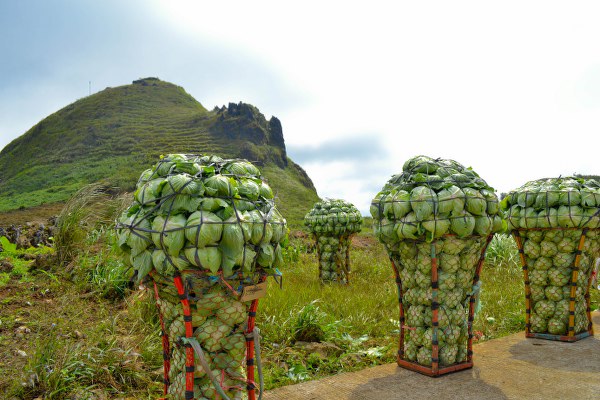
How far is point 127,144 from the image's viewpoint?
131 ft

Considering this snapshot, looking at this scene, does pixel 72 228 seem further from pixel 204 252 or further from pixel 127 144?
pixel 127 144

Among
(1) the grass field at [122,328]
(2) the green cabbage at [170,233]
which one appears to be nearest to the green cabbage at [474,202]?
(1) the grass field at [122,328]

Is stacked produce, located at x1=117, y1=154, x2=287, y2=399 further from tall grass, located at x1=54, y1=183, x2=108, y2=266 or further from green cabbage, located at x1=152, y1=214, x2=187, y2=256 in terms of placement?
tall grass, located at x1=54, y1=183, x2=108, y2=266

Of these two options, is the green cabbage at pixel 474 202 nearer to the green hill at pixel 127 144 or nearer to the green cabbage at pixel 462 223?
the green cabbage at pixel 462 223

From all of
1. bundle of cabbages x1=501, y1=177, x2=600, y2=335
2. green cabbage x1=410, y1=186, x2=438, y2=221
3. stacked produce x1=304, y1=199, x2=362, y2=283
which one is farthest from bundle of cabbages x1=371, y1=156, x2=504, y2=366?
stacked produce x1=304, y1=199, x2=362, y2=283

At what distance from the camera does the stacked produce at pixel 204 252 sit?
5.88 ft

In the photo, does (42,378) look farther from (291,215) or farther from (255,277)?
(291,215)

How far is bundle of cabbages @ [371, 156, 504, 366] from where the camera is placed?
2.80 m

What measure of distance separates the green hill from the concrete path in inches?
904

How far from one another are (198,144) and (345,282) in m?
34.0

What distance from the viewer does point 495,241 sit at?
9.67 meters

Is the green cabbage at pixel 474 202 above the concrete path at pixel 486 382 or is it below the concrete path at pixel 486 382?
above

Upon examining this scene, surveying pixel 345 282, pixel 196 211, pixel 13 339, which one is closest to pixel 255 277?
pixel 196 211

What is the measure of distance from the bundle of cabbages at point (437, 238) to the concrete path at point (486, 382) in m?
0.20
